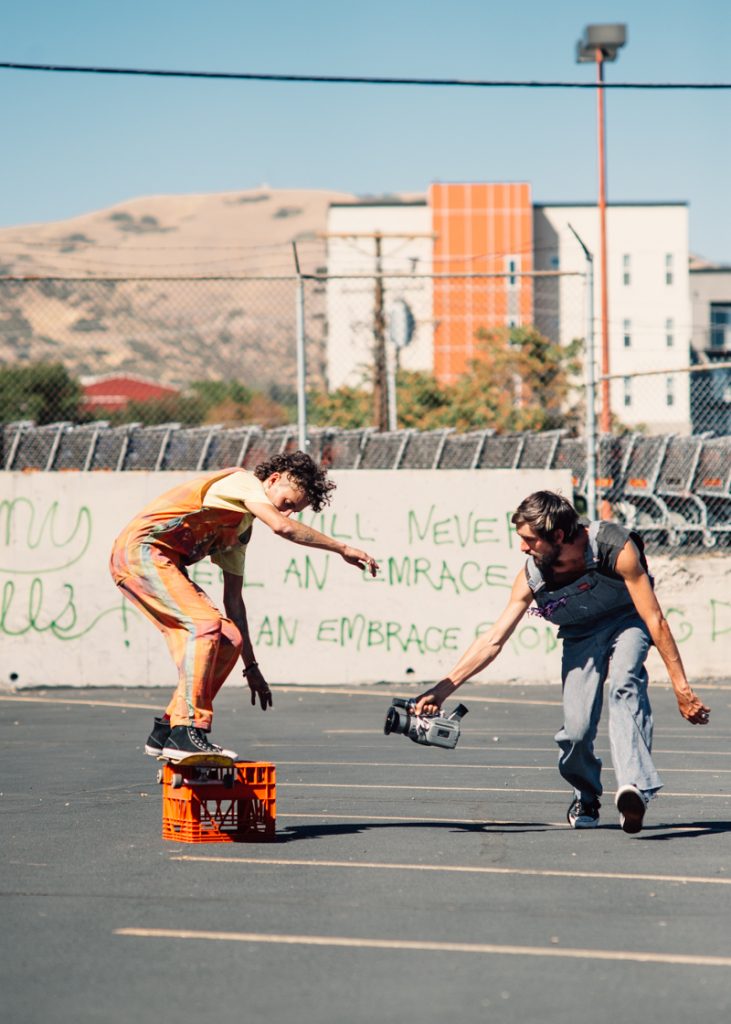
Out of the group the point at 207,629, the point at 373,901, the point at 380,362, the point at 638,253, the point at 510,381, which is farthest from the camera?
the point at 638,253

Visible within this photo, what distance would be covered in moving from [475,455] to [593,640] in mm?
12521

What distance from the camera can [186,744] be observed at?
20.5ft

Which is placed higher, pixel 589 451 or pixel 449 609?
pixel 589 451

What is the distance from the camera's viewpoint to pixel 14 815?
7199 millimetres

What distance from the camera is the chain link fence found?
16250 mm

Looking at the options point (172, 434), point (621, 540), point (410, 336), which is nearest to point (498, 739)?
point (621, 540)

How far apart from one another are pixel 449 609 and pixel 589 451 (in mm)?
1916

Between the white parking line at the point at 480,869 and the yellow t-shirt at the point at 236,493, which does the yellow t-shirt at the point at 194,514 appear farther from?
the white parking line at the point at 480,869

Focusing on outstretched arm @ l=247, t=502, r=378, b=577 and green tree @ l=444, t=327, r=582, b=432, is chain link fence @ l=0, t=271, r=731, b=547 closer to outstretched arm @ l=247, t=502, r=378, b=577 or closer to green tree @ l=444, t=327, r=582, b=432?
green tree @ l=444, t=327, r=582, b=432

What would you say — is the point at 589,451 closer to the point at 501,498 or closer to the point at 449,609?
the point at 501,498

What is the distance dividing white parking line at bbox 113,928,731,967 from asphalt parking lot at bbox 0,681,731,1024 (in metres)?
0.01

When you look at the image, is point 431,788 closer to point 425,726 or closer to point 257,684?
point 257,684

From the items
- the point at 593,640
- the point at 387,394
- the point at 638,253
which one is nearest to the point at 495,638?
the point at 593,640

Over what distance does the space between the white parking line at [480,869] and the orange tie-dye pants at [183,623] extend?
0.59 metres
